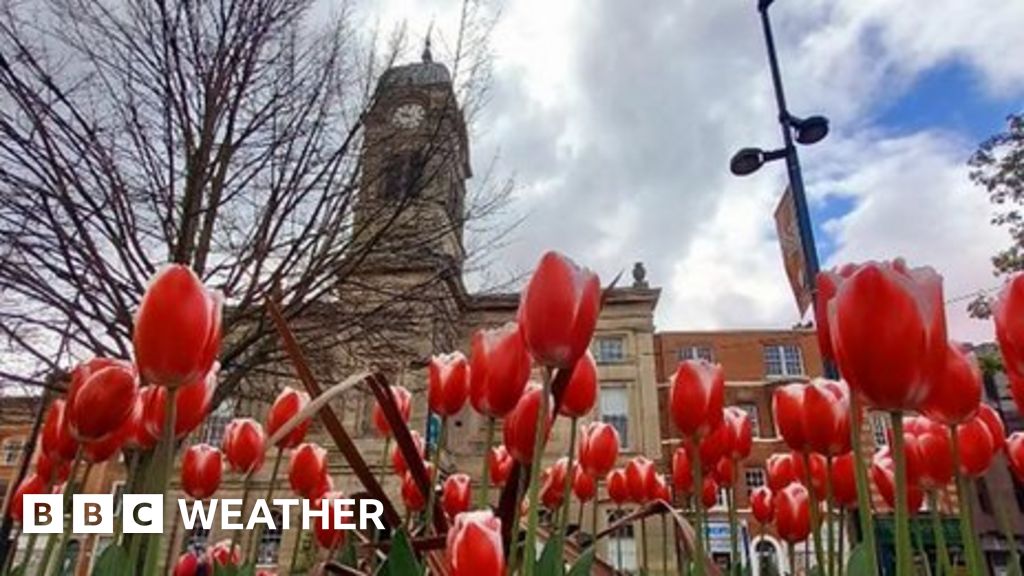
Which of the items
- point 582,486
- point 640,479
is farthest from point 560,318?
point 582,486

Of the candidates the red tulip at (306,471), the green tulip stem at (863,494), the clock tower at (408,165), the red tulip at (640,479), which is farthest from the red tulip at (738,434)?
the clock tower at (408,165)

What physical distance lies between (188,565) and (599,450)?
1.09 m

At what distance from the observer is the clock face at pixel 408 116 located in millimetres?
6793

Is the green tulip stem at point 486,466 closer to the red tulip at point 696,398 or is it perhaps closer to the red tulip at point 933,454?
the red tulip at point 696,398

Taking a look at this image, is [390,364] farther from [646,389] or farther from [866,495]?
[646,389]

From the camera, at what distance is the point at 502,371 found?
42.1 inches

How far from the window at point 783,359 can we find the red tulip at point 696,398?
1128 inches

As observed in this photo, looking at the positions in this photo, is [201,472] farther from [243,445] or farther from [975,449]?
[975,449]

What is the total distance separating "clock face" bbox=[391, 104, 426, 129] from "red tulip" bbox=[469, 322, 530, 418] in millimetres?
5952

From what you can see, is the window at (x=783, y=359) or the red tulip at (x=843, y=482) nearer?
the red tulip at (x=843, y=482)

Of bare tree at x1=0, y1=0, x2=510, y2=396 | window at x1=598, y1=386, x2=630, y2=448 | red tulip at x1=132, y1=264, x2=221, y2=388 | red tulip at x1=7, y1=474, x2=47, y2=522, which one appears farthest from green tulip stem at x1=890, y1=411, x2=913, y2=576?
window at x1=598, y1=386, x2=630, y2=448

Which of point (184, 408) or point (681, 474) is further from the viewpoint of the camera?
point (681, 474)

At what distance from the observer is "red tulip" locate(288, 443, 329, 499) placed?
179cm

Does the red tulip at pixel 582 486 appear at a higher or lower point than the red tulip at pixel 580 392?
lower
